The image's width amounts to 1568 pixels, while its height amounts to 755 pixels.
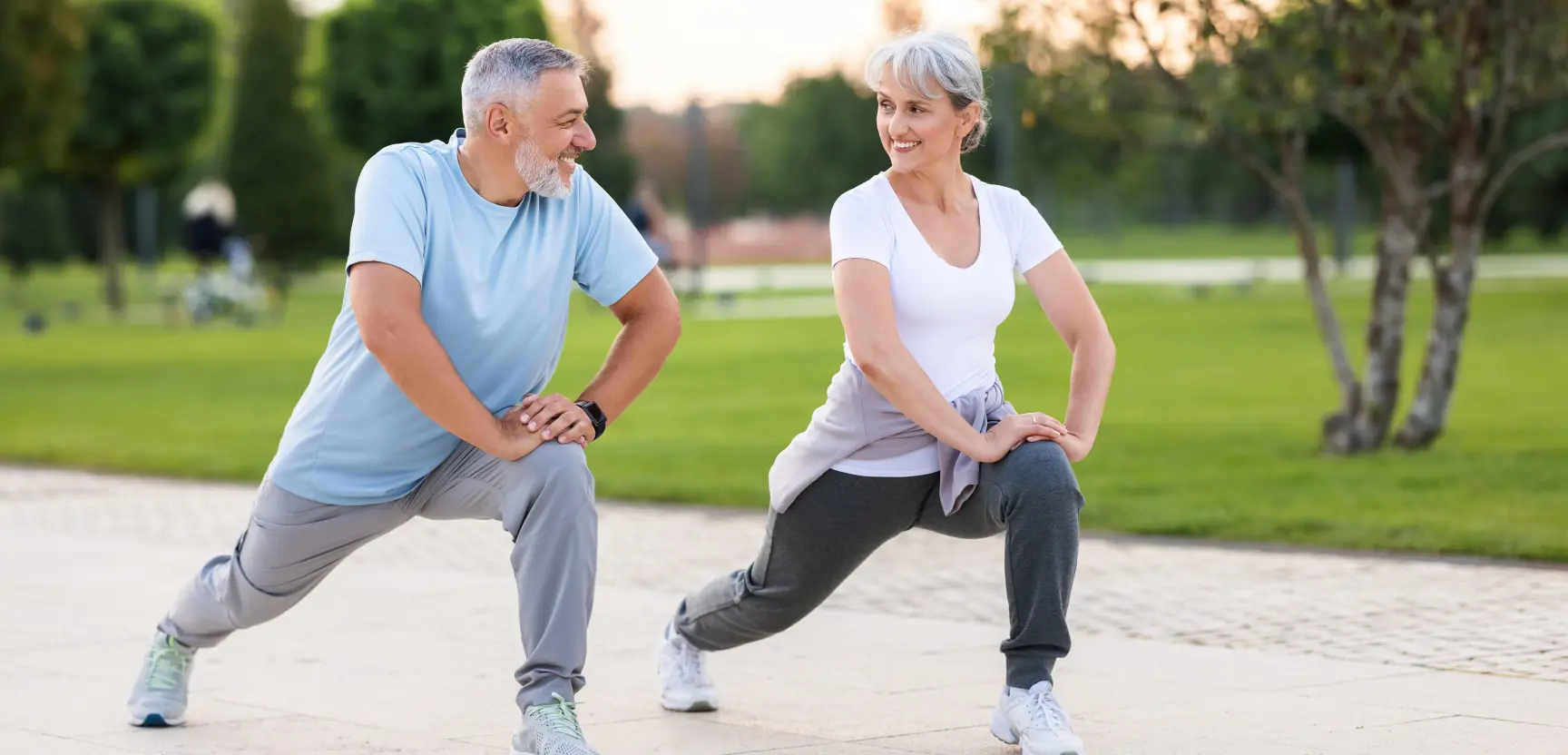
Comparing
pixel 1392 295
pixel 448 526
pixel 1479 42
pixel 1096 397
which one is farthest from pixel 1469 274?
pixel 1096 397

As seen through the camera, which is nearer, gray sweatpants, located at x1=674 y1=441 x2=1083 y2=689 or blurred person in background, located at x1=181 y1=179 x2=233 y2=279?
gray sweatpants, located at x1=674 y1=441 x2=1083 y2=689

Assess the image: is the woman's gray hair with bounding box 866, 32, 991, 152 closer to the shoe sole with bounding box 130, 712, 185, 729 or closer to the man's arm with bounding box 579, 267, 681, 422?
the man's arm with bounding box 579, 267, 681, 422

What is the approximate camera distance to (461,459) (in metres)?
4.85

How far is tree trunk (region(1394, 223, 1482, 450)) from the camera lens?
11.6 m

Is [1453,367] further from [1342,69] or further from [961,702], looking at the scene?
[961,702]

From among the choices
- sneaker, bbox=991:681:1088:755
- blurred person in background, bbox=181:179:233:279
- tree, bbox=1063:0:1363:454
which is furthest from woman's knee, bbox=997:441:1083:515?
blurred person in background, bbox=181:179:233:279

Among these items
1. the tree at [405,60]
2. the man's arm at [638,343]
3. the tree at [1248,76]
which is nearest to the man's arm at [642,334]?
the man's arm at [638,343]

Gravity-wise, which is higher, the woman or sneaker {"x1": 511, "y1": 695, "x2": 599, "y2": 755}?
the woman

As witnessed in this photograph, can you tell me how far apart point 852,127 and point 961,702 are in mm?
43511

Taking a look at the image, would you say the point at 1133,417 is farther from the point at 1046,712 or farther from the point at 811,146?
the point at 811,146

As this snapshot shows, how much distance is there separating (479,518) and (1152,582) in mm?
3521

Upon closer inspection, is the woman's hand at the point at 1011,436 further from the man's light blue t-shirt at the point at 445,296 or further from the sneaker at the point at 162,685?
the sneaker at the point at 162,685

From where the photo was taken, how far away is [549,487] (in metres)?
4.61

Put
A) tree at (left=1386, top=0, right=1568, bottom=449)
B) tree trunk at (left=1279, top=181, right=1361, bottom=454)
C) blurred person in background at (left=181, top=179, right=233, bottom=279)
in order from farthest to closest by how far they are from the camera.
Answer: blurred person in background at (left=181, top=179, right=233, bottom=279) < tree trunk at (left=1279, top=181, right=1361, bottom=454) < tree at (left=1386, top=0, right=1568, bottom=449)
